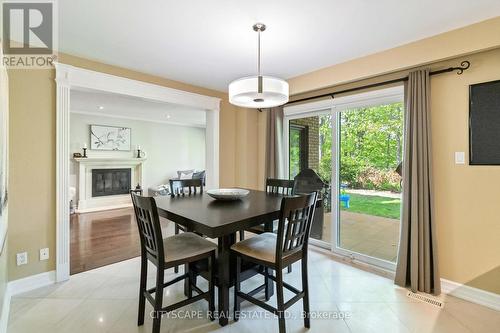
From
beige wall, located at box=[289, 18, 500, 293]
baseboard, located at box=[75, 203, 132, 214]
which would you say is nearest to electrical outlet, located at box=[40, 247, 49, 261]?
baseboard, located at box=[75, 203, 132, 214]

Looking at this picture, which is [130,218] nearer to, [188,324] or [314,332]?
[188,324]

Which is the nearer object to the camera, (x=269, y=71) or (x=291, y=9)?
(x=291, y=9)

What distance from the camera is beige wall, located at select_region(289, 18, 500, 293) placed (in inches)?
85.4

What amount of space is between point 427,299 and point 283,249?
1660 mm

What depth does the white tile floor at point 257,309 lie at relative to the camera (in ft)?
6.25

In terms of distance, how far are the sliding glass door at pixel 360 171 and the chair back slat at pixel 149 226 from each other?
2.48m

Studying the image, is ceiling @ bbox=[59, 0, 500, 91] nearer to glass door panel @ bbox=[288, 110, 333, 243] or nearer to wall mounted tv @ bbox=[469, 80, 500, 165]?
wall mounted tv @ bbox=[469, 80, 500, 165]

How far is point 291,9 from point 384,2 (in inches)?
27.5

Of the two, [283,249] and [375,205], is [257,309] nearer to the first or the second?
[283,249]

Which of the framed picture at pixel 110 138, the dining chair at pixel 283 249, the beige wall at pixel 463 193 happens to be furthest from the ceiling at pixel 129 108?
the beige wall at pixel 463 193

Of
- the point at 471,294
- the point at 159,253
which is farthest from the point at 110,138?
the point at 471,294

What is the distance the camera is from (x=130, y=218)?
531 centimetres

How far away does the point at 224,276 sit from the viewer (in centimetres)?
196

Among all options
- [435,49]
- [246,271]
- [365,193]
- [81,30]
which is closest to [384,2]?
[435,49]
